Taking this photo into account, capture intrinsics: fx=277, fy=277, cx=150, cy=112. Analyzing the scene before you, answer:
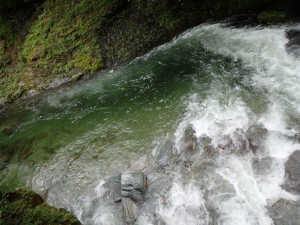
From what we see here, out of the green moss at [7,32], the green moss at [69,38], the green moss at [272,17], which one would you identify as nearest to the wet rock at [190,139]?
the green moss at [69,38]

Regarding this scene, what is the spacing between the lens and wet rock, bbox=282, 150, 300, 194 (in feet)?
22.5

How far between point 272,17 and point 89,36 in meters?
9.08

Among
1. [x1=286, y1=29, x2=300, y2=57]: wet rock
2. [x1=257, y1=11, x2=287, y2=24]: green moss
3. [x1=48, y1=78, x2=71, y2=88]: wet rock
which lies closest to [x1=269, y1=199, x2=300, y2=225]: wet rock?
[x1=286, y1=29, x2=300, y2=57]: wet rock

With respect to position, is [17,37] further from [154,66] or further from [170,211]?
[170,211]

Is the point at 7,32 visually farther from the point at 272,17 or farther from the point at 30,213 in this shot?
the point at 272,17

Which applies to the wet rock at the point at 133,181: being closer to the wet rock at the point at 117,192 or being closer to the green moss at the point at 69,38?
the wet rock at the point at 117,192

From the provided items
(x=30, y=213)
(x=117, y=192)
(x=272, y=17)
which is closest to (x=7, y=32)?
(x=30, y=213)

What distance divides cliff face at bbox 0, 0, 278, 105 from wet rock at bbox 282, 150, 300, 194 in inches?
352

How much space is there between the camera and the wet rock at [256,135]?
8.05m

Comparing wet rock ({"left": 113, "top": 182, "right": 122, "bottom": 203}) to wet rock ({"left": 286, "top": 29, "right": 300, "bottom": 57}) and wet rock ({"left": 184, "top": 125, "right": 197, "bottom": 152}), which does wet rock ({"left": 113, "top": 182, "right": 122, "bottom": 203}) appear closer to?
wet rock ({"left": 184, "top": 125, "right": 197, "bottom": 152})

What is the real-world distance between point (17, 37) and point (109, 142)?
34.5ft

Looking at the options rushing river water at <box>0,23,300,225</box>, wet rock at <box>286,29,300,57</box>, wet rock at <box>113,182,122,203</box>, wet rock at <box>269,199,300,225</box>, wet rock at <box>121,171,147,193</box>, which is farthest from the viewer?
wet rock at <box>286,29,300,57</box>

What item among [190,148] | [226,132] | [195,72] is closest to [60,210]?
[190,148]

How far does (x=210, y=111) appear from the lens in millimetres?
9594
